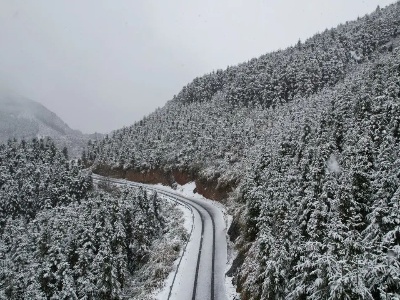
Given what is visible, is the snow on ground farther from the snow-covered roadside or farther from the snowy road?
the snowy road

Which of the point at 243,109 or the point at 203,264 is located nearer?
the point at 203,264

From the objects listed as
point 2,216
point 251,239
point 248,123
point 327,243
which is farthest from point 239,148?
point 2,216

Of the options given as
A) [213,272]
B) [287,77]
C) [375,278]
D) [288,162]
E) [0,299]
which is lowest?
[0,299]

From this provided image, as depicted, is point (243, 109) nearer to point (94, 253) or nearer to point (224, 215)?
point (224, 215)

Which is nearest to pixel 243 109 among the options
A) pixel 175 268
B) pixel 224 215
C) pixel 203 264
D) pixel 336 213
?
pixel 224 215

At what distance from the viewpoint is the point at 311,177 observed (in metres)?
18.8

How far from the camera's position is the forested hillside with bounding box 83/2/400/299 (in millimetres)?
11586

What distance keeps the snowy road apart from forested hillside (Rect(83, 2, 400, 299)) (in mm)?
2147

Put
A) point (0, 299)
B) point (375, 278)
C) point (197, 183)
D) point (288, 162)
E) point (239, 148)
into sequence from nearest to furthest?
point (375, 278), point (288, 162), point (0, 299), point (239, 148), point (197, 183)

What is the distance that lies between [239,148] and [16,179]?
2353 inches

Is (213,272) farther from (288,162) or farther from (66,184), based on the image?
(66,184)

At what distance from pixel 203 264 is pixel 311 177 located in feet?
47.4

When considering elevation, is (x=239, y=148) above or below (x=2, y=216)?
above

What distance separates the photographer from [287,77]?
85375 mm
